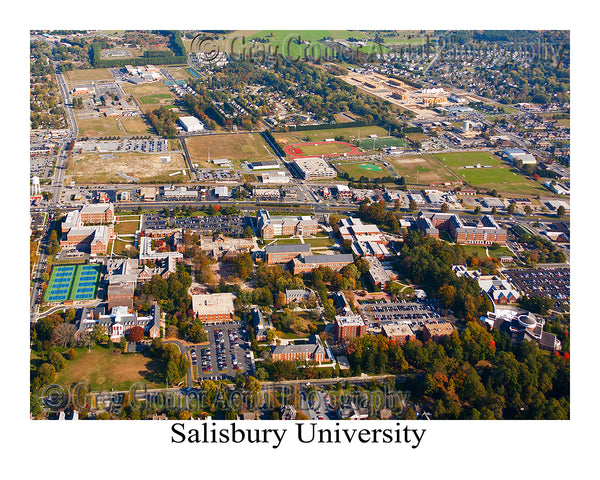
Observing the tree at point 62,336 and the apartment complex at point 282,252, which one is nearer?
the tree at point 62,336

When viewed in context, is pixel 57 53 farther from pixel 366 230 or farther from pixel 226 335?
pixel 226 335

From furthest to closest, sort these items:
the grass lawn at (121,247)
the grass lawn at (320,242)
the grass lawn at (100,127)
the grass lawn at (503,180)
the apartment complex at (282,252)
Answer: the grass lawn at (100,127) < the grass lawn at (503,180) < the grass lawn at (320,242) < the grass lawn at (121,247) < the apartment complex at (282,252)

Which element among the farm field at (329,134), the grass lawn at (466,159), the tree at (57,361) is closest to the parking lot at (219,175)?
the farm field at (329,134)

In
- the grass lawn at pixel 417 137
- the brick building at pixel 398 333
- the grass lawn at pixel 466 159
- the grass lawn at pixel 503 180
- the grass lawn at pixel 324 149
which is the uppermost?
the grass lawn at pixel 417 137

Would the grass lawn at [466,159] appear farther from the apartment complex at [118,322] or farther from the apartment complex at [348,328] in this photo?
the apartment complex at [118,322]

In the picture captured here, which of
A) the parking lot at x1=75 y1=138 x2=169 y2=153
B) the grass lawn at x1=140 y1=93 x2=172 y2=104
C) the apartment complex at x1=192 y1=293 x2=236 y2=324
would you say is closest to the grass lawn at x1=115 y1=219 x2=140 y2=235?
the apartment complex at x1=192 y1=293 x2=236 y2=324

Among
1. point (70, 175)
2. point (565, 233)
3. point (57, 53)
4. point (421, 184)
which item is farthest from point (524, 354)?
point (57, 53)

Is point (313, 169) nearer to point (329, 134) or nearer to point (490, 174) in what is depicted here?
point (329, 134)

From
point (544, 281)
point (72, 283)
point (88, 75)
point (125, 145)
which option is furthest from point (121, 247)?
point (88, 75)
